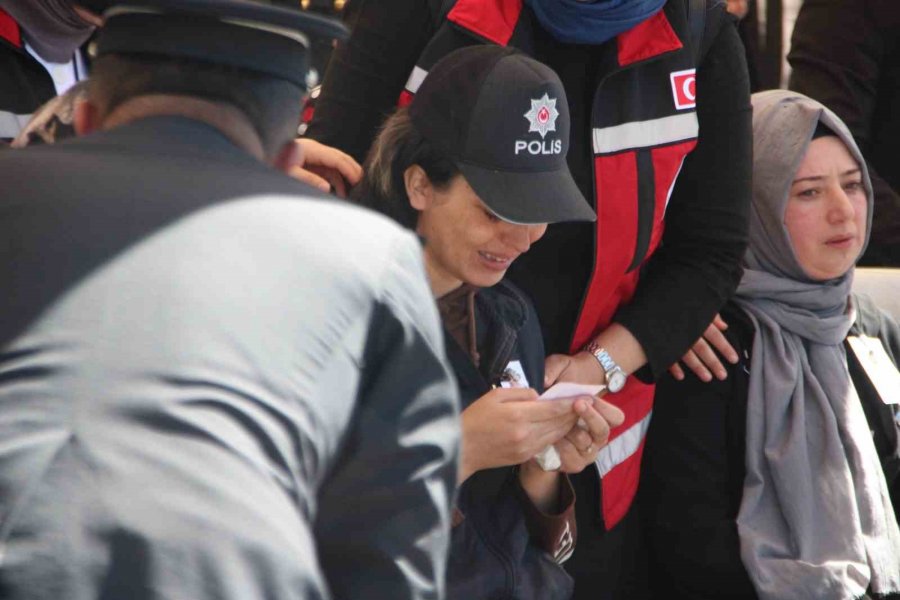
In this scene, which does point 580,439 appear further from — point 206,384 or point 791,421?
point 206,384

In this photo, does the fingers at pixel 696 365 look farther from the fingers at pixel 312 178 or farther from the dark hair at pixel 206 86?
the dark hair at pixel 206 86

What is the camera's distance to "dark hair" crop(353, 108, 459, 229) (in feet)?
7.52

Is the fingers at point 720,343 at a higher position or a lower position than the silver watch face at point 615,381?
lower

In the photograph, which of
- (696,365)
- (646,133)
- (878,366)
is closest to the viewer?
(646,133)

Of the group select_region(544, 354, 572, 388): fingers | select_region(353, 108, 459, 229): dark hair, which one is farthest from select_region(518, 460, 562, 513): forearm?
select_region(353, 108, 459, 229): dark hair

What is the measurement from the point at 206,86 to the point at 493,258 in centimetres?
102

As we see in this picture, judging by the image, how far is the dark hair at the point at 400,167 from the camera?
7.52 feet

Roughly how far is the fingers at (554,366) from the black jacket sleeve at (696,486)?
0.51 meters

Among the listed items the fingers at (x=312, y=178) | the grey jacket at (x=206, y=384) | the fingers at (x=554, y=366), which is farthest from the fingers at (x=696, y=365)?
the grey jacket at (x=206, y=384)

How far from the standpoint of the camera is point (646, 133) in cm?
257

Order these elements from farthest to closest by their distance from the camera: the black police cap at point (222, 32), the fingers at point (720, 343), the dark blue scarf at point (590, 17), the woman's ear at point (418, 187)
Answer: the fingers at point (720, 343) < the dark blue scarf at point (590, 17) < the woman's ear at point (418, 187) < the black police cap at point (222, 32)

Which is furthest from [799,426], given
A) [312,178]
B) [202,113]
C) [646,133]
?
[202,113]

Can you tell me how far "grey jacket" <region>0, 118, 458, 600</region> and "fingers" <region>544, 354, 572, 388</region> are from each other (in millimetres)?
1206

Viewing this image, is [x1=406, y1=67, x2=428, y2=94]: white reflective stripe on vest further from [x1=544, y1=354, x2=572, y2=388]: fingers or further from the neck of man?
the neck of man
